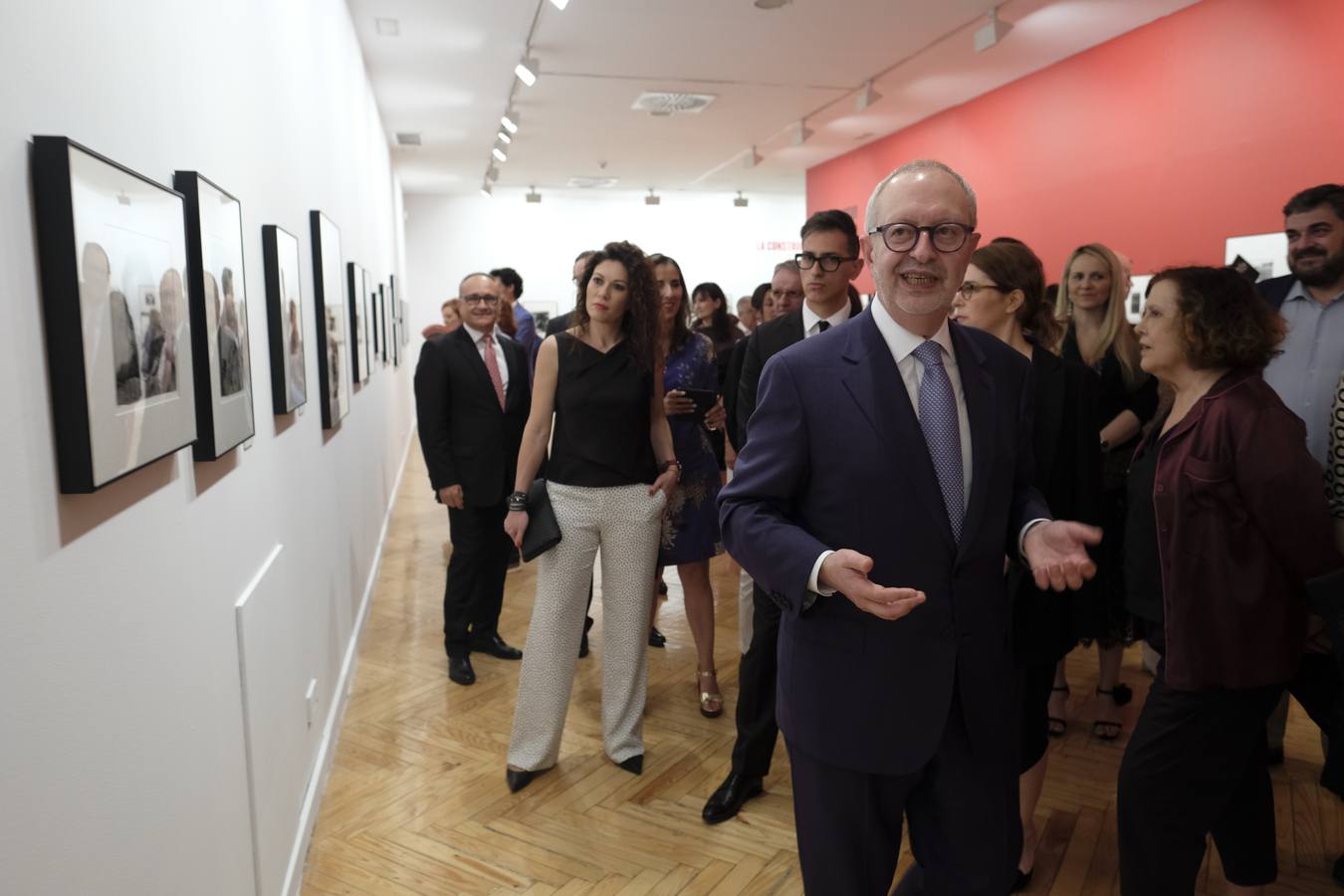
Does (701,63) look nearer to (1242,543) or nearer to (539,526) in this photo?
(539,526)

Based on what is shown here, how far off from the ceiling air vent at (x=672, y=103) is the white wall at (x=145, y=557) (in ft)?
20.2

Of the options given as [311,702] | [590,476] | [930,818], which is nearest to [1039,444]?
[930,818]

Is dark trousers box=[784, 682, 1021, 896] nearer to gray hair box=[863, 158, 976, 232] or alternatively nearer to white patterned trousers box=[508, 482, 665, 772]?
gray hair box=[863, 158, 976, 232]

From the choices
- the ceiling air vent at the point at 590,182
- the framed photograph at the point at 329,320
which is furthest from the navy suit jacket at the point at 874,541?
the ceiling air vent at the point at 590,182

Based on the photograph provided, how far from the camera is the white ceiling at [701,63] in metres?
6.55

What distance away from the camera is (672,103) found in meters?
9.40

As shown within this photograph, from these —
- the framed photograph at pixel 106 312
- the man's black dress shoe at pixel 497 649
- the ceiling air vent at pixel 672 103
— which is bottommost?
the man's black dress shoe at pixel 497 649

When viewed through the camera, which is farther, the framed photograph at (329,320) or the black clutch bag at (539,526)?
the framed photograph at (329,320)

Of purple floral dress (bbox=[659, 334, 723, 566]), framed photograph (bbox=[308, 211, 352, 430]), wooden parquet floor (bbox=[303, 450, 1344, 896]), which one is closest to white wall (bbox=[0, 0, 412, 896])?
wooden parquet floor (bbox=[303, 450, 1344, 896])

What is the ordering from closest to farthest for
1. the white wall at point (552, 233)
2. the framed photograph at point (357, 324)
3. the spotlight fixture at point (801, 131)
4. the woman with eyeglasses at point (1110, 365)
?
1. the woman with eyeglasses at point (1110, 365)
2. the framed photograph at point (357, 324)
3. the spotlight fixture at point (801, 131)
4. the white wall at point (552, 233)

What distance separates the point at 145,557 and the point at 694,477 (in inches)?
100

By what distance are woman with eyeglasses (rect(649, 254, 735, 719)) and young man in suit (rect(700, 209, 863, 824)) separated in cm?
71

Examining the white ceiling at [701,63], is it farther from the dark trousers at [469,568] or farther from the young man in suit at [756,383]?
the young man in suit at [756,383]

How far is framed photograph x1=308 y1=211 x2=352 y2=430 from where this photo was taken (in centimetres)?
387
